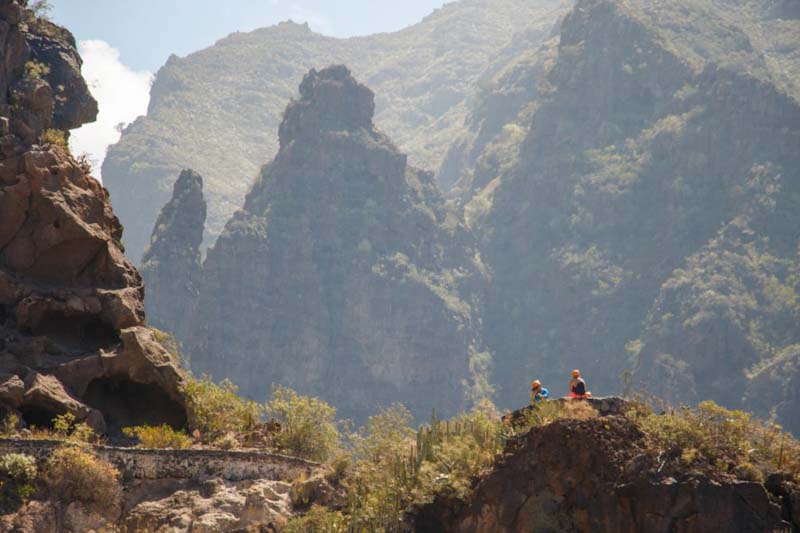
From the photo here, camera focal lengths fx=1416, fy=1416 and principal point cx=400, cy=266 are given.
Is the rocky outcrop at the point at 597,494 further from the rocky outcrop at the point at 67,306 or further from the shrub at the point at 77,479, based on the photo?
the rocky outcrop at the point at 67,306

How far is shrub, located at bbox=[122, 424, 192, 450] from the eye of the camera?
52906 millimetres

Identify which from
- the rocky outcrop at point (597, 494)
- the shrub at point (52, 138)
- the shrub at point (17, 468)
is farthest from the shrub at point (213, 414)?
the shrub at point (52, 138)

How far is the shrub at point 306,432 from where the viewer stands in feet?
192

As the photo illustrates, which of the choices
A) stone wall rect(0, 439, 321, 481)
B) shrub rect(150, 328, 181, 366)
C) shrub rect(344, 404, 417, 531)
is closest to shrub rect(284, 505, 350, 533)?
shrub rect(344, 404, 417, 531)

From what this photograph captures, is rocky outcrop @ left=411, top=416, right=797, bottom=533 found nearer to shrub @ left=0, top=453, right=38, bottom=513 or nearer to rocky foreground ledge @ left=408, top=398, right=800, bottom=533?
rocky foreground ledge @ left=408, top=398, right=800, bottom=533

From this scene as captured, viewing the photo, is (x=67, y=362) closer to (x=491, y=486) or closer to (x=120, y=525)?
(x=120, y=525)

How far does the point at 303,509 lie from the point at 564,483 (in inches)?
407

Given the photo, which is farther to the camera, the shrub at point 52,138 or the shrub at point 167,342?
the shrub at point 167,342

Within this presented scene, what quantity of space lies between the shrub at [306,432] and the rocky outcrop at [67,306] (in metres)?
4.78

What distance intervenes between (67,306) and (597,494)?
22496mm

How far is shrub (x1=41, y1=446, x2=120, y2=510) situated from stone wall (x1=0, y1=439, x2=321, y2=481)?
65 centimetres

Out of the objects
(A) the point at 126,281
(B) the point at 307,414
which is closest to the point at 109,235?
(A) the point at 126,281

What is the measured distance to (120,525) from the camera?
4909 cm

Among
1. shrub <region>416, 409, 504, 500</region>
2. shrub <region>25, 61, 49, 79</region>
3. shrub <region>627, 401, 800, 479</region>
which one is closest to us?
shrub <region>627, 401, 800, 479</region>
